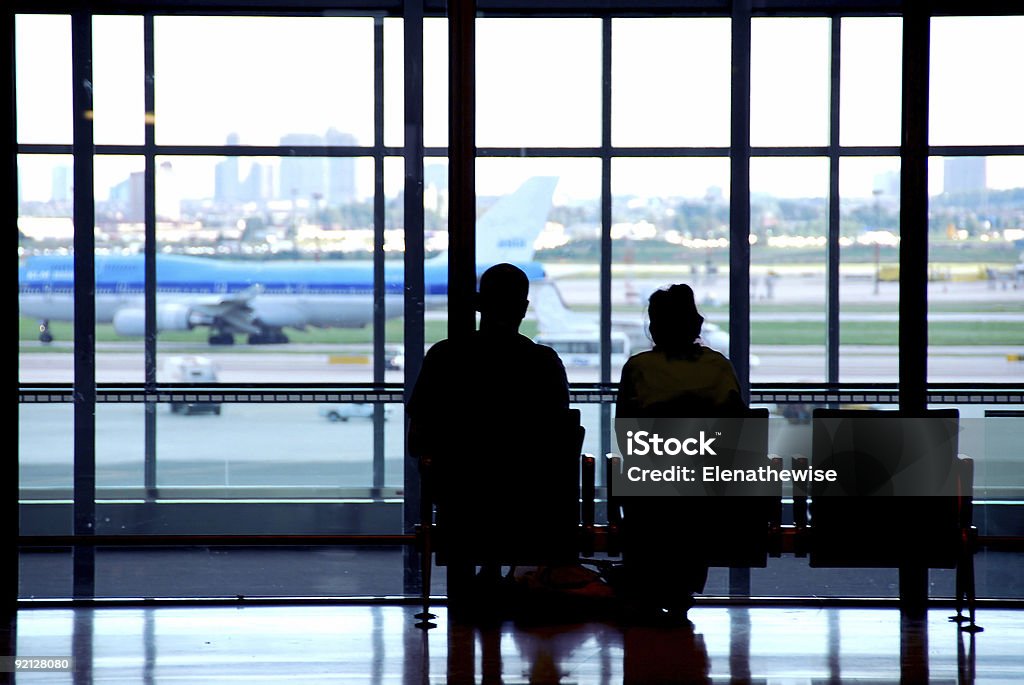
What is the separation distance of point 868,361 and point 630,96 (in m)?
1.97

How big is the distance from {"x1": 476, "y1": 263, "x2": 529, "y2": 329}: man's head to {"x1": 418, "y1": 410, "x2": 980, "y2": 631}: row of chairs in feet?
1.32

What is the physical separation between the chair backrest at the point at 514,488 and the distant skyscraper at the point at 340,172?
274 centimetres

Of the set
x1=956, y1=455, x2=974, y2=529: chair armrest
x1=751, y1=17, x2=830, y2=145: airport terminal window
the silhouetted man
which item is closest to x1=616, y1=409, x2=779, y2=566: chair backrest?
the silhouetted man

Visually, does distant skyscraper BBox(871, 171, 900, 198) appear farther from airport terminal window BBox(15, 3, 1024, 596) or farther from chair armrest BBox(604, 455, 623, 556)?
chair armrest BBox(604, 455, 623, 556)

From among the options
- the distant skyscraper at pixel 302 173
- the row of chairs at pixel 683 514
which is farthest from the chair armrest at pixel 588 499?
the distant skyscraper at pixel 302 173

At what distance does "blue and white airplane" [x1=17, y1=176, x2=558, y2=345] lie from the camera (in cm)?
534

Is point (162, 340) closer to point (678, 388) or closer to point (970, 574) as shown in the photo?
point (678, 388)

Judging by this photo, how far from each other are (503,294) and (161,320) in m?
3.22

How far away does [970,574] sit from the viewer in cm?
399

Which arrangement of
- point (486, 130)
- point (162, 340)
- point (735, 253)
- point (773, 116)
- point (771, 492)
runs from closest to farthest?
point (771, 492) → point (486, 130) → point (735, 253) → point (773, 116) → point (162, 340)

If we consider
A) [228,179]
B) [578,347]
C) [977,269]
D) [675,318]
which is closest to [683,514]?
[675,318]

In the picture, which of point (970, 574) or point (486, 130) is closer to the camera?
point (970, 574)

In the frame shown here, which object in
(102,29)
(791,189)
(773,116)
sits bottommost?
(791,189)

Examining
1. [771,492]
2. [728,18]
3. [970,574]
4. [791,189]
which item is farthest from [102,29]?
[970,574]
